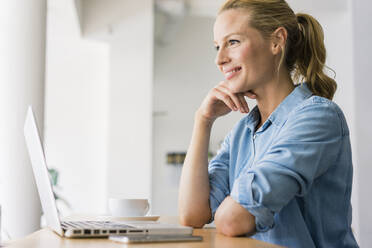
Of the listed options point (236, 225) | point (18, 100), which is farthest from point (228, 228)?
point (18, 100)

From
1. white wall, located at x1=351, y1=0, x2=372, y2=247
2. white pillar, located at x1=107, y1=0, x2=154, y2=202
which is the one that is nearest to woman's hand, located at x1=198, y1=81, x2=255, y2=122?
white wall, located at x1=351, y1=0, x2=372, y2=247

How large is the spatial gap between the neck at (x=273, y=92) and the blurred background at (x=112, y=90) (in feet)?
3.13

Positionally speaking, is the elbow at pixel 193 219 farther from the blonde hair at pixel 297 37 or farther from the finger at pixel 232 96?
the blonde hair at pixel 297 37

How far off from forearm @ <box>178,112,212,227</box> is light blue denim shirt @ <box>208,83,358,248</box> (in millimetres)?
44

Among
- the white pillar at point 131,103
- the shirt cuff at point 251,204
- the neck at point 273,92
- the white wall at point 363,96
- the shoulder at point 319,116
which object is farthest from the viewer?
the white pillar at point 131,103

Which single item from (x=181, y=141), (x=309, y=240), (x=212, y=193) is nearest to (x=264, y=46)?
(x=212, y=193)

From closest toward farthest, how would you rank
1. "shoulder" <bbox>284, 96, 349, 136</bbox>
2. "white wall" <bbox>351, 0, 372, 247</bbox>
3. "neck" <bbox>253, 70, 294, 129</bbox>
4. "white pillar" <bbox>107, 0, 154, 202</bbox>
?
"shoulder" <bbox>284, 96, 349, 136</bbox> → "neck" <bbox>253, 70, 294, 129</bbox> → "white wall" <bbox>351, 0, 372, 247</bbox> → "white pillar" <bbox>107, 0, 154, 202</bbox>

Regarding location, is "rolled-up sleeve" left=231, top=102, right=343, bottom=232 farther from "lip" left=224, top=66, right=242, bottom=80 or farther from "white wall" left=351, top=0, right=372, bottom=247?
"white wall" left=351, top=0, right=372, bottom=247

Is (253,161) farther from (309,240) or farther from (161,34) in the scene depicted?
(161,34)

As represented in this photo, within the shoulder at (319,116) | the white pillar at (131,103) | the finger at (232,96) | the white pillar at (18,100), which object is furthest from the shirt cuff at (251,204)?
the white pillar at (131,103)

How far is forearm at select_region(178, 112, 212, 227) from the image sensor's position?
1318mm

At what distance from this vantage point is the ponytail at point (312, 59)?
4.43 ft

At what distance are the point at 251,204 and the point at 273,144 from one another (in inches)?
8.3

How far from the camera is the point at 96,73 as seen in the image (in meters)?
5.48
